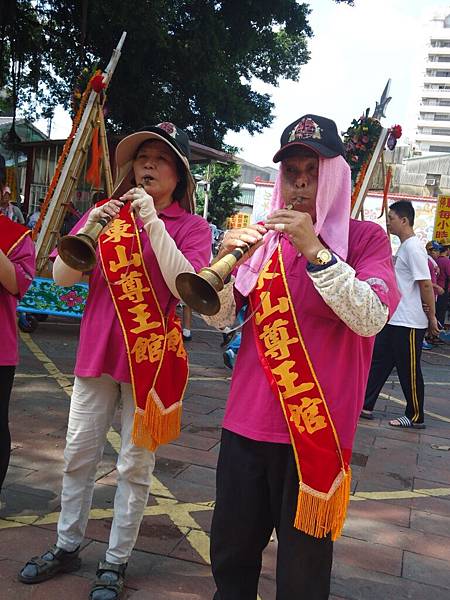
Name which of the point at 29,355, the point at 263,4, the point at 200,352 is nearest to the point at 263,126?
the point at 263,4

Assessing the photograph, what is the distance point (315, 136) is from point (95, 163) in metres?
5.30

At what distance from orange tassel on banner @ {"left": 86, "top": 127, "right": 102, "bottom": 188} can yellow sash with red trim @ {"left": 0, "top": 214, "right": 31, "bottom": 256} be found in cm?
406

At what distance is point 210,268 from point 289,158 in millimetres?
492

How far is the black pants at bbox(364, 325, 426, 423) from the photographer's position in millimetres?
5703

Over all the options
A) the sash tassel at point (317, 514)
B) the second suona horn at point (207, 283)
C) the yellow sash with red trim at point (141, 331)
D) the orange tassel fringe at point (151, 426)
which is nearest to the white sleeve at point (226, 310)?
the second suona horn at point (207, 283)

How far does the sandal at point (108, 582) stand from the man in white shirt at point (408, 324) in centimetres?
375

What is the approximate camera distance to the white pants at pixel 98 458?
2.55 m

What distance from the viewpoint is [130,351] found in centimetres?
251

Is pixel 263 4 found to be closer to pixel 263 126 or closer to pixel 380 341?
pixel 263 126

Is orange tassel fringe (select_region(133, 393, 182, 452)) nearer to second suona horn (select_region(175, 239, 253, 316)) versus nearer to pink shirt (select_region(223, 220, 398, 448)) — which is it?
pink shirt (select_region(223, 220, 398, 448))

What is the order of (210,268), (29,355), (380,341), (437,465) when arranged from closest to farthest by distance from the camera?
1. (210,268)
2. (437,465)
3. (380,341)
4. (29,355)

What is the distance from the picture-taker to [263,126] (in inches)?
669

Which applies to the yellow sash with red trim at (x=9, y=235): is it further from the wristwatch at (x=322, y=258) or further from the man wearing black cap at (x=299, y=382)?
the wristwatch at (x=322, y=258)

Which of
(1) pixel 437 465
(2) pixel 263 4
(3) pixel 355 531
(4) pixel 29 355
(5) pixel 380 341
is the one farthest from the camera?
(2) pixel 263 4
